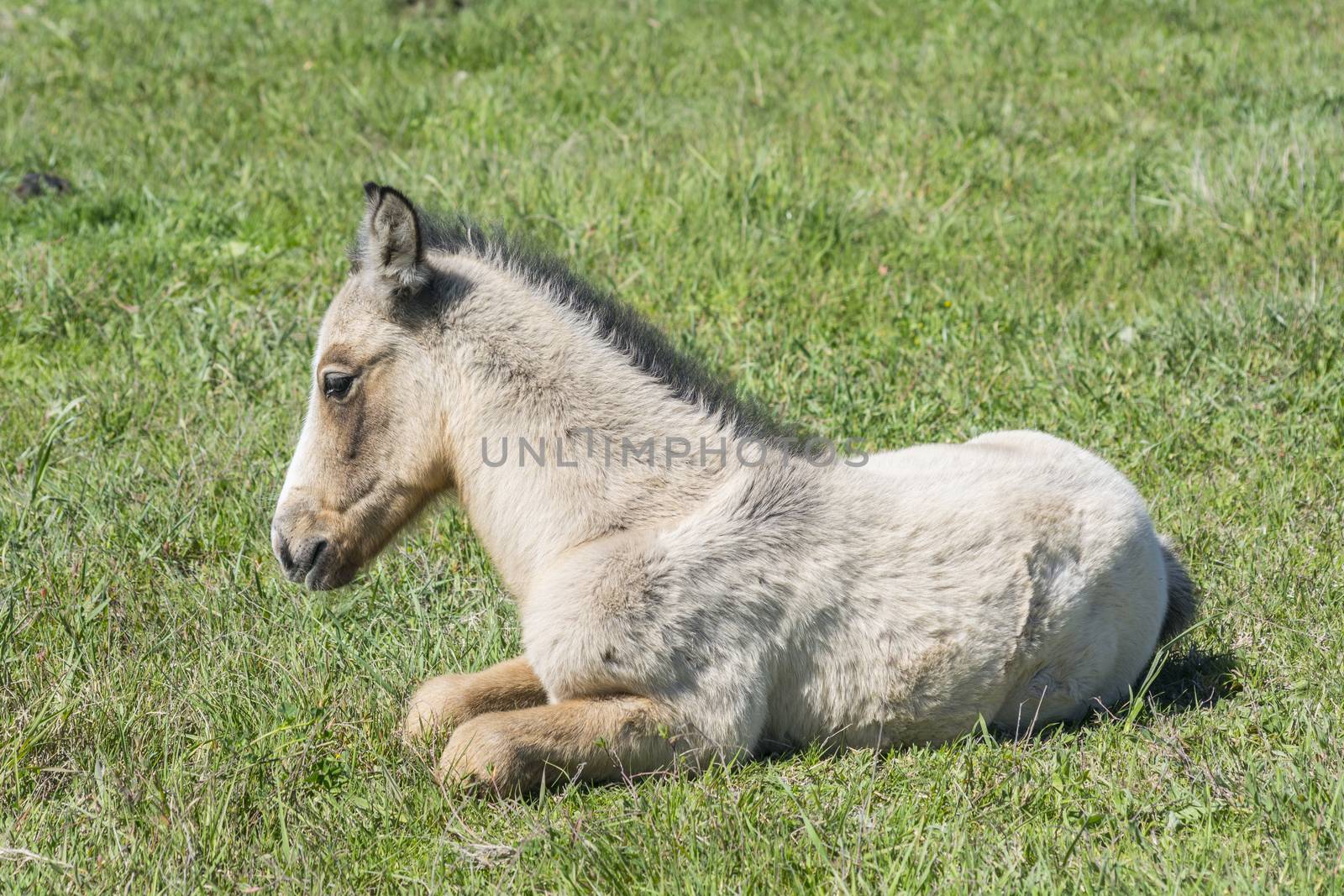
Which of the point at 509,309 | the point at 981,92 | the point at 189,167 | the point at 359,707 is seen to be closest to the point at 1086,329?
the point at 981,92

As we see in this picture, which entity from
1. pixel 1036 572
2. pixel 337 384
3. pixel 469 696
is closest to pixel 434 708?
pixel 469 696

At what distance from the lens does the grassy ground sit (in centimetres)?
337

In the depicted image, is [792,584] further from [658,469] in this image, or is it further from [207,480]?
[207,480]

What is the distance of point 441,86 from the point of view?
30.5ft

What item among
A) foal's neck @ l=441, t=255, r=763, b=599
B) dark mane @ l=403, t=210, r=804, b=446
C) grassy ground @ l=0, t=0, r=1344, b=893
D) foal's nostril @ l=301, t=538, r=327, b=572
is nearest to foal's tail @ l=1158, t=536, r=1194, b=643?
grassy ground @ l=0, t=0, r=1344, b=893

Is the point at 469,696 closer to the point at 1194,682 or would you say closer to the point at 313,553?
the point at 313,553

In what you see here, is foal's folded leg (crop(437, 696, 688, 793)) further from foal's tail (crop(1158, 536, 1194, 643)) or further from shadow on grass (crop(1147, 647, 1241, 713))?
foal's tail (crop(1158, 536, 1194, 643))

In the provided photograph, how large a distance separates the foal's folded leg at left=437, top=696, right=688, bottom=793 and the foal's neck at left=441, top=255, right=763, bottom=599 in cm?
49

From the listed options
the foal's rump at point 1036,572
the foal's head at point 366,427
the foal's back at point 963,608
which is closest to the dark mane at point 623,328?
the foal's head at point 366,427

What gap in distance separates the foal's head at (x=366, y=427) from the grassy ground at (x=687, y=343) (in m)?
0.49

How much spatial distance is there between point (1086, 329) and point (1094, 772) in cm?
349

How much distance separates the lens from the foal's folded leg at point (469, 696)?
3801mm

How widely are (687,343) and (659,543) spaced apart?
9.29 feet

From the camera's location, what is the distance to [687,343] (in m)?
6.41
